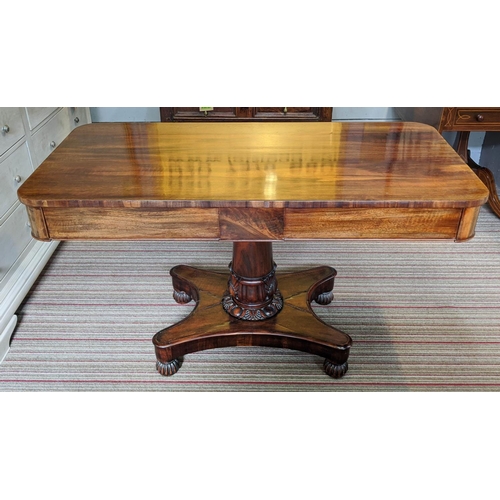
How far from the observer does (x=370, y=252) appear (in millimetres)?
2250

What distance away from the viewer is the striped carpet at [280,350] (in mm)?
1601

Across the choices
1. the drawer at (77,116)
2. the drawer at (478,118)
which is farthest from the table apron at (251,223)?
the drawer at (77,116)

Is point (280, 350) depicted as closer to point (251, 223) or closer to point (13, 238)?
point (251, 223)

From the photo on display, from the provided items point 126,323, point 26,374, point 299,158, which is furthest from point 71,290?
point 299,158

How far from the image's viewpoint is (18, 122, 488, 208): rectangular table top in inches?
45.9

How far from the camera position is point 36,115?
2.08m

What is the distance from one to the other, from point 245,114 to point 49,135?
950 millimetres

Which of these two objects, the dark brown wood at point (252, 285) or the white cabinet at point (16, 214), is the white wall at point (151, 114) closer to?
the white cabinet at point (16, 214)

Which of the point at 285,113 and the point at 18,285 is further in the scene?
the point at 285,113

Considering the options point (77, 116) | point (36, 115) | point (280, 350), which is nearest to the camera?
point (280, 350)

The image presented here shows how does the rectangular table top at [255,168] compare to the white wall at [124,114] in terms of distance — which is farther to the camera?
the white wall at [124,114]

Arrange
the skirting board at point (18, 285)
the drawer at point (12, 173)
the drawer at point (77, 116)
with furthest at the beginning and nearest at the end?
the drawer at point (77, 116) → the drawer at point (12, 173) → the skirting board at point (18, 285)

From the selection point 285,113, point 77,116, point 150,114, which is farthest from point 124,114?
point 285,113

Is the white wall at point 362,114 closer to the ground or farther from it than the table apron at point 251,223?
closer to the ground
